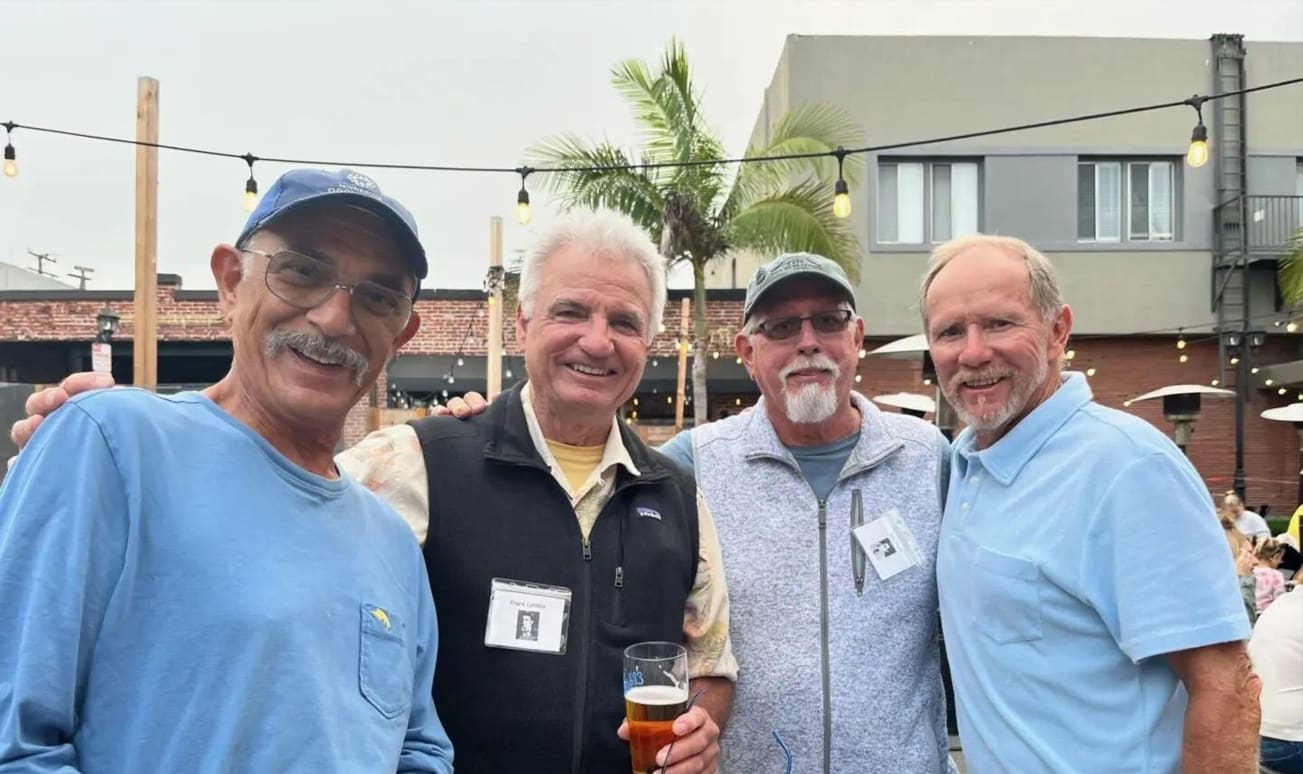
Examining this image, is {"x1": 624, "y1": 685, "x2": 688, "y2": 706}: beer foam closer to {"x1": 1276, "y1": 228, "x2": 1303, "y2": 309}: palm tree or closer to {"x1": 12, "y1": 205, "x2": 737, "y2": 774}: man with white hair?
{"x1": 12, "y1": 205, "x2": 737, "y2": 774}: man with white hair

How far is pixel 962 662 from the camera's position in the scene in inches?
87.0

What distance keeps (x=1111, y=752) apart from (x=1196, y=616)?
0.39 meters

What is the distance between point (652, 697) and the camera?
1742mm

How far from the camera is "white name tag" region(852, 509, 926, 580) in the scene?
2.41 metres

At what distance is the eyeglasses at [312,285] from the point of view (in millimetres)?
1543

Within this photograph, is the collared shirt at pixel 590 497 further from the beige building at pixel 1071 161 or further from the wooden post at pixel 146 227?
the beige building at pixel 1071 161

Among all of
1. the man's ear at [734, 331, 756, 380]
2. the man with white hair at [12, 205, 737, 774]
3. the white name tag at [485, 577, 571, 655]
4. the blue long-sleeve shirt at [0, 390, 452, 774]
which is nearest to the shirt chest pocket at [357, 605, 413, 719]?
the blue long-sleeve shirt at [0, 390, 452, 774]

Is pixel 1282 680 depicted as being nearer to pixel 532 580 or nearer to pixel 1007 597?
pixel 1007 597

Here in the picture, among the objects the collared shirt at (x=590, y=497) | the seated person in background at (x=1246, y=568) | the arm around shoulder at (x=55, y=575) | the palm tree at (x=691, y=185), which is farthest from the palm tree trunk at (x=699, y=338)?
the arm around shoulder at (x=55, y=575)

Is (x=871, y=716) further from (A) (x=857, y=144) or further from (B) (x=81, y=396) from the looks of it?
(A) (x=857, y=144)

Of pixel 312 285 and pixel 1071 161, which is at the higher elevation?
pixel 1071 161

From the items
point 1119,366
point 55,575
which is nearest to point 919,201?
point 1119,366

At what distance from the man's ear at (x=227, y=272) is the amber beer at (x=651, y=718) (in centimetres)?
119

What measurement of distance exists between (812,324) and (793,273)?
20 centimetres
